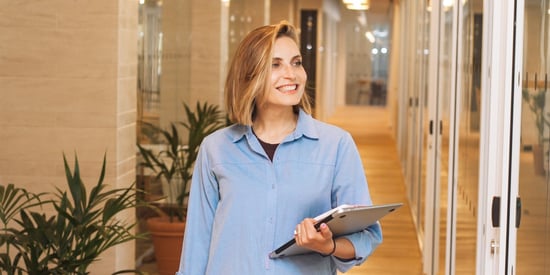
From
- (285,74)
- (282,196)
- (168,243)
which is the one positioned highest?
(285,74)

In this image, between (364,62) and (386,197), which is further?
(364,62)

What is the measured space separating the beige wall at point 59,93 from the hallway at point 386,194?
270cm

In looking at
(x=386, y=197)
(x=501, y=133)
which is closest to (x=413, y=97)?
(x=386, y=197)

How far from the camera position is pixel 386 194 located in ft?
39.3

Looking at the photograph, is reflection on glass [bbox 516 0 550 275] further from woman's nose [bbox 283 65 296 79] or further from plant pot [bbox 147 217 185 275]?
plant pot [bbox 147 217 185 275]

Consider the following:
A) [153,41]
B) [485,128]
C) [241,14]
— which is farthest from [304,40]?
[485,128]

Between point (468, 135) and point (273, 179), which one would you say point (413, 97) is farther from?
point (273, 179)

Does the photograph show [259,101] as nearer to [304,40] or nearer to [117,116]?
[117,116]

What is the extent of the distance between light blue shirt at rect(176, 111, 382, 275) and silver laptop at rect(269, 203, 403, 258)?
0.04 m

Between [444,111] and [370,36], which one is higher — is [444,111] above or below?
below

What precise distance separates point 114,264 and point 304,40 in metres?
15.9

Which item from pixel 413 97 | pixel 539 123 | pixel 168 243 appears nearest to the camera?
pixel 539 123

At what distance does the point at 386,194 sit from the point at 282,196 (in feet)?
31.2

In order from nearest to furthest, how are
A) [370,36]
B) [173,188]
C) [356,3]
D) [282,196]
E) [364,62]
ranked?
[282,196]
[173,188]
[356,3]
[364,62]
[370,36]
